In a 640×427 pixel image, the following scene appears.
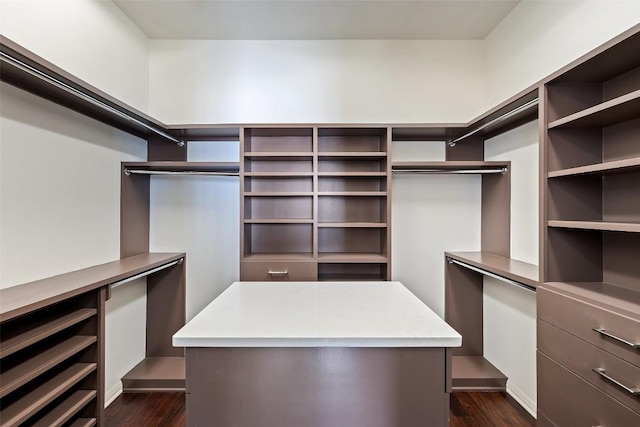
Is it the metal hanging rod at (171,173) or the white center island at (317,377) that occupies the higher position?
the metal hanging rod at (171,173)

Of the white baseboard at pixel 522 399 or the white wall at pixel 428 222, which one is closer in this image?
the white baseboard at pixel 522 399

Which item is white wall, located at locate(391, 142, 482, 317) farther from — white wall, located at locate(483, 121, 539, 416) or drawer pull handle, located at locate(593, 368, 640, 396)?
drawer pull handle, located at locate(593, 368, 640, 396)

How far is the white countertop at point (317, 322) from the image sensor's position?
102 centimetres

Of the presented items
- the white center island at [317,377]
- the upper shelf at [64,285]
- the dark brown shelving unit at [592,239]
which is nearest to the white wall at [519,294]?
the dark brown shelving unit at [592,239]

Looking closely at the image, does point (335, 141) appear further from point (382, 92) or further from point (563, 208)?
point (563, 208)

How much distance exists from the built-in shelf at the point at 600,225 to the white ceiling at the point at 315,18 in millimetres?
1845

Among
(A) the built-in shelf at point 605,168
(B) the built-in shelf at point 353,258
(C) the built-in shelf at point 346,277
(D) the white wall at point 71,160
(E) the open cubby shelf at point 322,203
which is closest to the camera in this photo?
(A) the built-in shelf at point 605,168

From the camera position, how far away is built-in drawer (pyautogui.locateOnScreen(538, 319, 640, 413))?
1086mm

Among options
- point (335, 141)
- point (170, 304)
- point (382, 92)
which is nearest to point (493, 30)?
point (382, 92)

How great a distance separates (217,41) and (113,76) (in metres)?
0.96

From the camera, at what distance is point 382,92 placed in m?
2.77

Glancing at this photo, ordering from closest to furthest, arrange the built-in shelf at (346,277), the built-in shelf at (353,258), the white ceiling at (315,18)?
the white ceiling at (315,18) < the built-in shelf at (353,258) < the built-in shelf at (346,277)

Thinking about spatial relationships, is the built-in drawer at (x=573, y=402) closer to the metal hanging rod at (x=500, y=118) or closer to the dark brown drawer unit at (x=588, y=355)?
the dark brown drawer unit at (x=588, y=355)

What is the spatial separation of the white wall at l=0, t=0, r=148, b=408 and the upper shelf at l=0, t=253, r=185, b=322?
Result: 0.27ft
